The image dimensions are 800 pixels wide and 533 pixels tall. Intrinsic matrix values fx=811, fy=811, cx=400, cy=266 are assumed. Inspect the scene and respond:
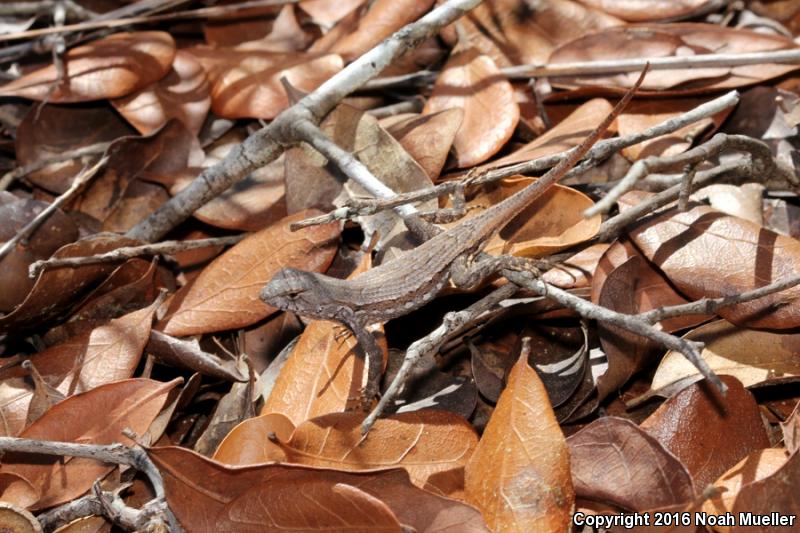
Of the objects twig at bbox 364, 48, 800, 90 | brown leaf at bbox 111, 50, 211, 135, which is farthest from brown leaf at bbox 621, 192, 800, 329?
brown leaf at bbox 111, 50, 211, 135

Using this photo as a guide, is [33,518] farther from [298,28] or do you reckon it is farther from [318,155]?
[298,28]

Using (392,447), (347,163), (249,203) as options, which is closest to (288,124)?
(347,163)

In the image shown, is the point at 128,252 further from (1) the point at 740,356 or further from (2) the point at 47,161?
(1) the point at 740,356

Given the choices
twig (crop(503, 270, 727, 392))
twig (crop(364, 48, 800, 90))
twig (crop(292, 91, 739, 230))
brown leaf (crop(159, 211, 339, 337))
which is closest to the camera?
twig (crop(503, 270, 727, 392))

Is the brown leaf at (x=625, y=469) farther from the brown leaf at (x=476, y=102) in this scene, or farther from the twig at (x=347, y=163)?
the brown leaf at (x=476, y=102)

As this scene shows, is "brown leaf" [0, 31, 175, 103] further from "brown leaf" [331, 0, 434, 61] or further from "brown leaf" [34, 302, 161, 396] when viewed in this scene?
"brown leaf" [34, 302, 161, 396]

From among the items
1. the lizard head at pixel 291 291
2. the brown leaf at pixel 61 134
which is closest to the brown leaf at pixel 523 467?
the lizard head at pixel 291 291

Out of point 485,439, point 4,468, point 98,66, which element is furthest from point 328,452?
point 98,66
